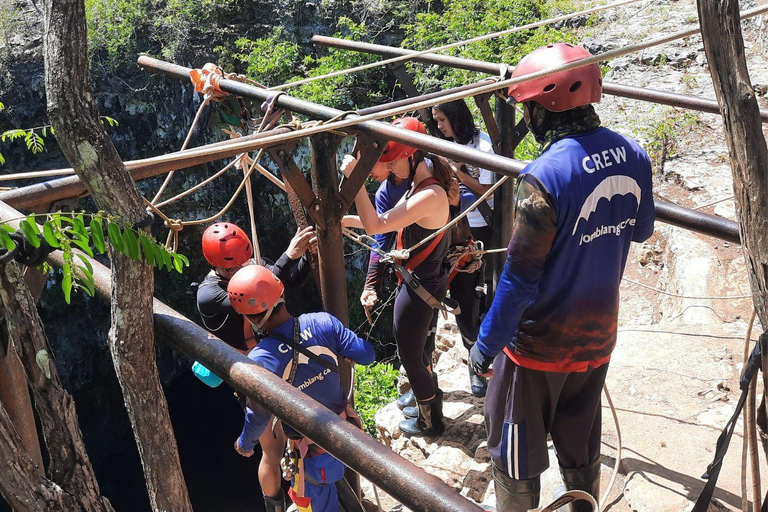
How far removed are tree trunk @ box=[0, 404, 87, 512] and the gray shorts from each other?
1.37 metres

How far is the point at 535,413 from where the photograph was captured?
2.22 m

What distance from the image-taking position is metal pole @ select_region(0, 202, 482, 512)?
1.30m

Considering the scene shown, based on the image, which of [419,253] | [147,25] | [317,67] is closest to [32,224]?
[419,253]

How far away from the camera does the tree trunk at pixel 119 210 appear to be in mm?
1515

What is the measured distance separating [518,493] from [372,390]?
4140mm

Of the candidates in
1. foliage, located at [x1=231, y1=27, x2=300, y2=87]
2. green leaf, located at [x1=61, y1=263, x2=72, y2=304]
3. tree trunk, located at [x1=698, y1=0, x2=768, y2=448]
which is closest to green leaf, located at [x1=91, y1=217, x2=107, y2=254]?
green leaf, located at [x1=61, y1=263, x2=72, y2=304]

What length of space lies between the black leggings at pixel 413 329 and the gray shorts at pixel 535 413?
1.25 m

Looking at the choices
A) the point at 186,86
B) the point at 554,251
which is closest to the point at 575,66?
the point at 554,251

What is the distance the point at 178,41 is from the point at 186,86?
3.63 ft

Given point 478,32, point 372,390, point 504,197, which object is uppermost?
point 478,32

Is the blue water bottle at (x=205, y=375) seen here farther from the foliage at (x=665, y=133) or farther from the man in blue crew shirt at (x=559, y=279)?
the foliage at (x=665, y=133)

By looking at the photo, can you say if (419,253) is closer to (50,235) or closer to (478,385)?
(478,385)

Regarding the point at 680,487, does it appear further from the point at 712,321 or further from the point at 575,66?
the point at 575,66

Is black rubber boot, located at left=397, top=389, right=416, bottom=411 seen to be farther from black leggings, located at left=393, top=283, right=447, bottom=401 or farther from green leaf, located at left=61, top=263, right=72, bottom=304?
green leaf, located at left=61, top=263, right=72, bottom=304
